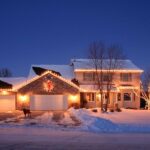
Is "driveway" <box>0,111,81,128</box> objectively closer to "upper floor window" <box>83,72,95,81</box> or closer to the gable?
the gable

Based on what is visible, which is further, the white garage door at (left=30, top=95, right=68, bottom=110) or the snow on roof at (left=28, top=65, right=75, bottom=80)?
the snow on roof at (left=28, top=65, right=75, bottom=80)

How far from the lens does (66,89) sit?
49000mm

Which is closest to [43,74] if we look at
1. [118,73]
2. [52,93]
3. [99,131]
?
[52,93]

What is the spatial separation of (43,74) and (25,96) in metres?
3.57

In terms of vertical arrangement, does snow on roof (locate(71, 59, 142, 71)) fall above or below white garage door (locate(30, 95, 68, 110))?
above

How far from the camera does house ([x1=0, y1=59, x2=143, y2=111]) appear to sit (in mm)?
48188

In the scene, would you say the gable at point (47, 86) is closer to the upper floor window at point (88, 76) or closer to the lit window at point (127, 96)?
the upper floor window at point (88, 76)

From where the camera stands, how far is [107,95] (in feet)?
158

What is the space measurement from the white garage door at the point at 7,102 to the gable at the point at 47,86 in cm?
146

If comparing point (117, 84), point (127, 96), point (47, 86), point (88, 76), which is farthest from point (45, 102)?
point (127, 96)

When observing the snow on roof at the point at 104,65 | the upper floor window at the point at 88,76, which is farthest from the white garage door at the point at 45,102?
the snow on roof at the point at 104,65

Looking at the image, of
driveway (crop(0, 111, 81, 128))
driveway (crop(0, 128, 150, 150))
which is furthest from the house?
driveway (crop(0, 128, 150, 150))

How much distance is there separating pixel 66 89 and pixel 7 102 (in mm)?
7597

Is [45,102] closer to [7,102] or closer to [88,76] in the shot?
[7,102]
